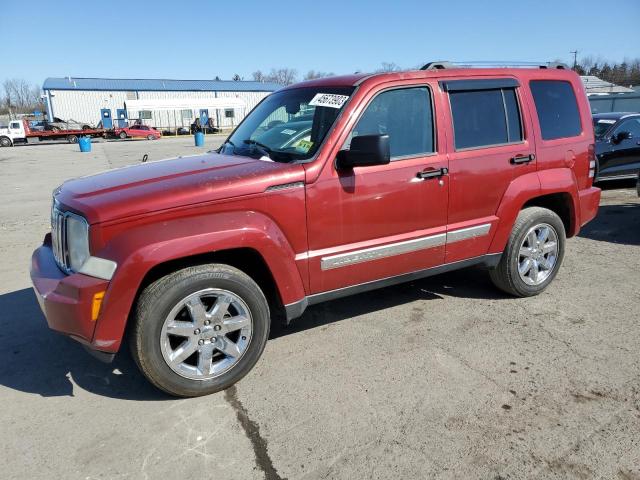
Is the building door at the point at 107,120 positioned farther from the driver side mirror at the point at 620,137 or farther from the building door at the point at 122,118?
the driver side mirror at the point at 620,137

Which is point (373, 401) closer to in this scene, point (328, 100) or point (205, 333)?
Result: point (205, 333)

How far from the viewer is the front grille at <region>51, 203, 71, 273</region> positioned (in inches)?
118

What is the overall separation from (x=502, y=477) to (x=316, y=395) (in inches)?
46.4

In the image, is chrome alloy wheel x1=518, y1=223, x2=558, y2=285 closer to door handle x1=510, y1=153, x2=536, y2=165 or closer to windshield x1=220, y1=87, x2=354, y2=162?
door handle x1=510, y1=153, x2=536, y2=165

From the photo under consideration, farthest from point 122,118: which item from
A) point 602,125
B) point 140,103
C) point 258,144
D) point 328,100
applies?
point 328,100

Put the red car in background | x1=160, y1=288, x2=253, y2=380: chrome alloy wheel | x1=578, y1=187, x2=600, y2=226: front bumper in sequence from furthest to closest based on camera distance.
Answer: the red car in background
x1=578, y1=187, x2=600, y2=226: front bumper
x1=160, y1=288, x2=253, y2=380: chrome alloy wheel

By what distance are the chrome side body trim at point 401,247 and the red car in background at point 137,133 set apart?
43856 mm

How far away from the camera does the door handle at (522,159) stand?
407cm

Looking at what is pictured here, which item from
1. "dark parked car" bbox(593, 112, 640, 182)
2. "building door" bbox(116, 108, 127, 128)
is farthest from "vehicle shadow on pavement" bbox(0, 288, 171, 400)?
"building door" bbox(116, 108, 127, 128)

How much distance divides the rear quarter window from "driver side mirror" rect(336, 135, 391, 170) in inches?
76.3

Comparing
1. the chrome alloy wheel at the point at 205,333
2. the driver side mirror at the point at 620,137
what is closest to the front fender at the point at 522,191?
the chrome alloy wheel at the point at 205,333

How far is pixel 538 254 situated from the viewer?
4512 mm

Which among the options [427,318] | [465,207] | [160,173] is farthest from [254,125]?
[427,318]

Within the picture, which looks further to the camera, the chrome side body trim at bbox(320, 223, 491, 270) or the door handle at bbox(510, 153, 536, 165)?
the door handle at bbox(510, 153, 536, 165)
